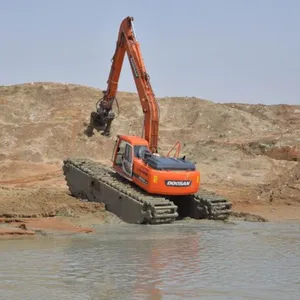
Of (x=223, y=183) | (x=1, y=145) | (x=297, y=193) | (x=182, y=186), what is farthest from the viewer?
(x=1, y=145)

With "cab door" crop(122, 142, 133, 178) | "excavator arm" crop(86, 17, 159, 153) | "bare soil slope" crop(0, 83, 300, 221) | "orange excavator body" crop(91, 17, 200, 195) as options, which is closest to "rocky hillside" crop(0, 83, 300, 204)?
"bare soil slope" crop(0, 83, 300, 221)

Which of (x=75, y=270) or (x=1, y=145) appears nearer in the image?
(x=75, y=270)

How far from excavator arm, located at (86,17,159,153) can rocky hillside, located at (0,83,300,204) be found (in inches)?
192

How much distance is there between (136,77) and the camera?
2145 centimetres

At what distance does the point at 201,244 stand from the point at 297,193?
→ 38.4 ft

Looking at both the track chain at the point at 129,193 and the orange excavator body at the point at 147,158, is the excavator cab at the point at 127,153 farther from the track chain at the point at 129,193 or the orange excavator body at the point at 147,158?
the track chain at the point at 129,193

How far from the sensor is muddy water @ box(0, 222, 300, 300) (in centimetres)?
917

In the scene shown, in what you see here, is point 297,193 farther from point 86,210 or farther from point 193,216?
point 86,210

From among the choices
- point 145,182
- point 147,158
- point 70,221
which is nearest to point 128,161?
point 147,158

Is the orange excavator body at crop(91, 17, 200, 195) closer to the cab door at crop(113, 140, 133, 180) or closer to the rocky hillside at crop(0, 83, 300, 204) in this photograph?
the cab door at crop(113, 140, 133, 180)

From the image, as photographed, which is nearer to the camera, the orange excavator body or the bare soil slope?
the orange excavator body

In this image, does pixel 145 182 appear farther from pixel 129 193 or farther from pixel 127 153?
pixel 127 153

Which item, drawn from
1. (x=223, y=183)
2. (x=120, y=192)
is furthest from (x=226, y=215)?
(x=223, y=183)

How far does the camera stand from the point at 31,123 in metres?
38.8
